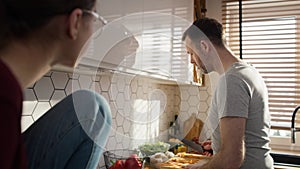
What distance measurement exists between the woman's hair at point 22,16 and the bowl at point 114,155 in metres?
0.96

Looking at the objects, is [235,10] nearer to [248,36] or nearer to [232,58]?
[248,36]

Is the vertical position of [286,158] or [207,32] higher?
[207,32]

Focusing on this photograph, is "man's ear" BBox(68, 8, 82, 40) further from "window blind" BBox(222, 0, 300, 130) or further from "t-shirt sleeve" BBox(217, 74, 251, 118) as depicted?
"window blind" BBox(222, 0, 300, 130)

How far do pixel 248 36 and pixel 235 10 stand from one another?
24 cm

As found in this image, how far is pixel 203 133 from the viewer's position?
2.14 metres

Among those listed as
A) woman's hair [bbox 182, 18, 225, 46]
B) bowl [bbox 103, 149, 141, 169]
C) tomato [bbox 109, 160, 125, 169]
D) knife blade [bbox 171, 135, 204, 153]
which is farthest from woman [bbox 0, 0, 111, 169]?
knife blade [bbox 171, 135, 204, 153]

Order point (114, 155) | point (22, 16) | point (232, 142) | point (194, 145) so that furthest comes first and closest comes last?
point (194, 145) → point (114, 155) → point (232, 142) → point (22, 16)

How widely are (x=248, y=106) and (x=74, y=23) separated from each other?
90cm

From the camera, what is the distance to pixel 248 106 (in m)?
1.21

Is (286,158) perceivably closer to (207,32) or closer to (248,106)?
(248,106)

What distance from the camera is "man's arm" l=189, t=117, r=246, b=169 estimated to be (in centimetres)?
116

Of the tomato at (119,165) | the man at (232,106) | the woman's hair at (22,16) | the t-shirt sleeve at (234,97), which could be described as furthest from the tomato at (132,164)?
the woman's hair at (22,16)

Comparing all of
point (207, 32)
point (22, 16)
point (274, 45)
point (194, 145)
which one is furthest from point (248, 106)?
point (274, 45)

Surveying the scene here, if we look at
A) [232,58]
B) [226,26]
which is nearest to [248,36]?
[226,26]
